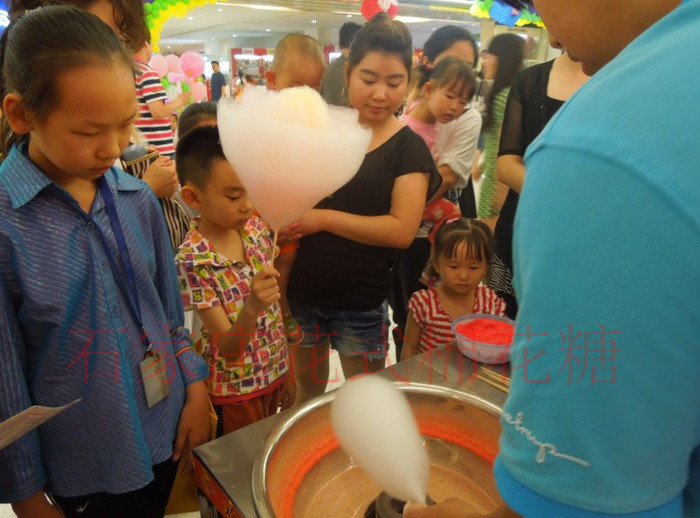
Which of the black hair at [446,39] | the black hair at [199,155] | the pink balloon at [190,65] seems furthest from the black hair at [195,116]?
the pink balloon at [190,65]

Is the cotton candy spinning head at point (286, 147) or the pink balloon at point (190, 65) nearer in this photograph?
the cotton candy spinning head at point (286, 147)

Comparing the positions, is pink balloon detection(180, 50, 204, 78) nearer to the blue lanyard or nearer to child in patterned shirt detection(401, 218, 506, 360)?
child in patterned shirt detection(401, 218, 506, 360)

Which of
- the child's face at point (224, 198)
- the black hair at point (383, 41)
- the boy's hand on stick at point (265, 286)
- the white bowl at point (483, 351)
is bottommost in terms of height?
the white bowl at point (483, 351)

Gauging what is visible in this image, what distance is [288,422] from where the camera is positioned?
31.7 inches

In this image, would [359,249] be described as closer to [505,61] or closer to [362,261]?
[362,261]

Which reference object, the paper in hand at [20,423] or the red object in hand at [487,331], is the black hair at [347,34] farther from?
the paper in hand at [20,423]

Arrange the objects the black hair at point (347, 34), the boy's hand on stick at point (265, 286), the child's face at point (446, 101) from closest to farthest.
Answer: the boy's hand on stick at point (265, 286) < the child's face at point (446, 101) < the black hair at point (347, 34)

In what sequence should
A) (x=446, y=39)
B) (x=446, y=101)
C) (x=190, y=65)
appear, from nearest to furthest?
(x=446, y=101) < (x=446, y=39) < (x=190, y=65)

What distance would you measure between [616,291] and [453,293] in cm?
134

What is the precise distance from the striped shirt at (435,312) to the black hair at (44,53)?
3.71ft

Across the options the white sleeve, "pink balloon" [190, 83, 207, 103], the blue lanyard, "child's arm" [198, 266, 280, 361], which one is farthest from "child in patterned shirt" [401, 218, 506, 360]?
"pink balloon" [190, 83, 207, 103]

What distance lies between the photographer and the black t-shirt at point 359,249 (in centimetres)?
140

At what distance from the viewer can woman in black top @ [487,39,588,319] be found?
1.45 meters

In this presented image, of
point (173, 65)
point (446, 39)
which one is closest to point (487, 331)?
point (446, 39)
